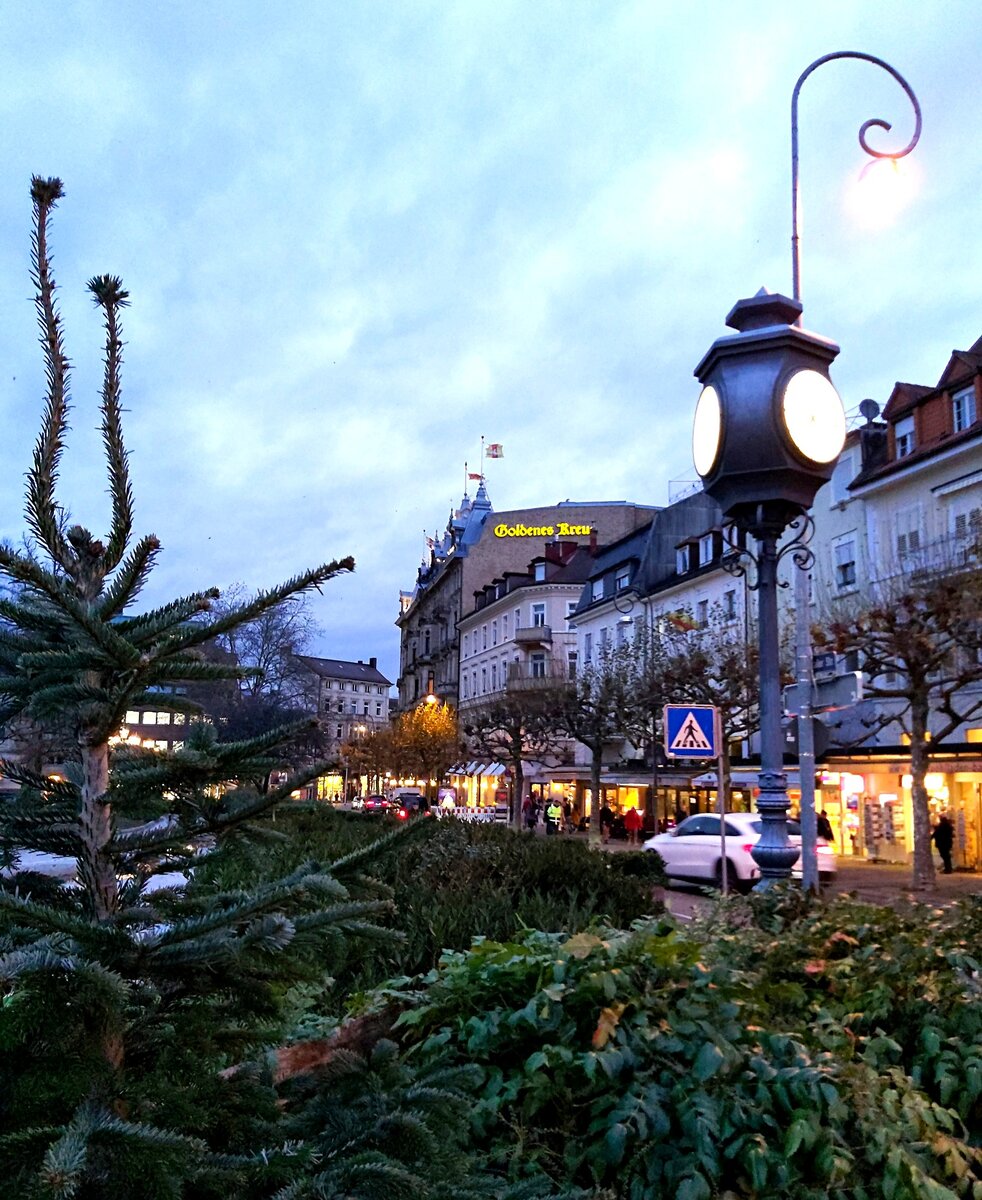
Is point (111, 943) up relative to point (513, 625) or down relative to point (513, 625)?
down

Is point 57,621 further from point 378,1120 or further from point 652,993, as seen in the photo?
point 652,993

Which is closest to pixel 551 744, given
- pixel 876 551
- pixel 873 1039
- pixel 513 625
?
pixel 513 625

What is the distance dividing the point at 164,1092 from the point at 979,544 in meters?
22.3

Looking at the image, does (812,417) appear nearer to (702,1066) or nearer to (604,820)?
(702,1066)

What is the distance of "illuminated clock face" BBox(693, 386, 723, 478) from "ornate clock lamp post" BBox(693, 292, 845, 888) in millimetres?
16

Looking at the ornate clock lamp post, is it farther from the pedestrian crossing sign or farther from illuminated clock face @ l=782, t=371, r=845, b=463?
the pedestrian crossing sign

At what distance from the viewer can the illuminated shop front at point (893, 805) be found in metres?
27.0

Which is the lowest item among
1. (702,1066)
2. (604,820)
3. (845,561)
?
(604,820)

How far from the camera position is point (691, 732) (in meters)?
12.0

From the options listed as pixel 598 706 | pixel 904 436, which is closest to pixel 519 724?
pixel 598 706

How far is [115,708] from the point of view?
1949mm

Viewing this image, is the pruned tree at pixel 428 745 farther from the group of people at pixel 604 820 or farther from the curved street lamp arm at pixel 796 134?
the curved street lamp arm at pixel 796 134

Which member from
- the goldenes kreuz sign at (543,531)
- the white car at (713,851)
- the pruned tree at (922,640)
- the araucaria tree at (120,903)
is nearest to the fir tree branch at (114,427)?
the araucaria tree at (120,903)

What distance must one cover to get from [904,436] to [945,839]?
11926 millimetres
